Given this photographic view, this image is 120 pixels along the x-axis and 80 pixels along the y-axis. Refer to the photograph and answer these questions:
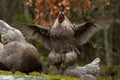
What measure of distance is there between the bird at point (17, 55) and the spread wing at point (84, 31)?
277 centimetres

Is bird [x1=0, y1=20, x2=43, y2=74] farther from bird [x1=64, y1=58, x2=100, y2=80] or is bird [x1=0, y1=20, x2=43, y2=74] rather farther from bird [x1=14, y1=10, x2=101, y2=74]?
bird [x1=64, y1=58, x2=100, y2=80]

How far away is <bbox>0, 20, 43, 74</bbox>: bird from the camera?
401 inches

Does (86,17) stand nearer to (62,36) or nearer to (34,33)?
(34,33)

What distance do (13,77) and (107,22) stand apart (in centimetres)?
470

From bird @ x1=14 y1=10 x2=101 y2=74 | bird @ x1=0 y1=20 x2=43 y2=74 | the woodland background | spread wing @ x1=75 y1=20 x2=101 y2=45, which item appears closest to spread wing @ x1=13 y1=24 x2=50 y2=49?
bird @ x1=14 y1=10 x2=101 y2=74

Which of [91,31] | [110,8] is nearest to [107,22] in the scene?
[91,31]

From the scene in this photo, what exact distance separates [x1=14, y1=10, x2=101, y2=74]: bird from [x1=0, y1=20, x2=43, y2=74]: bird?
213 cm

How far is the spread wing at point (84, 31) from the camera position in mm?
13102

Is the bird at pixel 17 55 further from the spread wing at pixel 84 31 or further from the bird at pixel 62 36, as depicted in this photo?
the spread wing at pixel 84 31

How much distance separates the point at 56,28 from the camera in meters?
12.6

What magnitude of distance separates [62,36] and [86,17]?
15.5 m

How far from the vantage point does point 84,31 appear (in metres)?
13.3

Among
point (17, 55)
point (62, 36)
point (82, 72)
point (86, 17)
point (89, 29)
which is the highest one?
point (86, 17)

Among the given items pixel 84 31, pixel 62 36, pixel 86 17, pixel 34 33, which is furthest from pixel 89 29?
pixel 86 17
